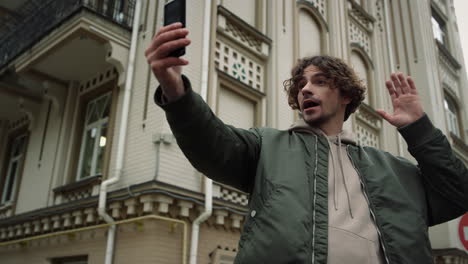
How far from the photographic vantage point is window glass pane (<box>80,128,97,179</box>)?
871 cm

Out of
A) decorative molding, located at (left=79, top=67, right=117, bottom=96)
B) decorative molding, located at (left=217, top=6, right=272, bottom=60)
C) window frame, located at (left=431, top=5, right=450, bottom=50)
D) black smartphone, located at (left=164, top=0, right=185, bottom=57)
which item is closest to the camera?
black smartphone, located at (left=164, top=0, right=185, bottom=57)

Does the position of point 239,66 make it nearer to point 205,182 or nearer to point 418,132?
point 205,182

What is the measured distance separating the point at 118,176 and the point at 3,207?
16.5 feet

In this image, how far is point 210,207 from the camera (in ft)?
22.9

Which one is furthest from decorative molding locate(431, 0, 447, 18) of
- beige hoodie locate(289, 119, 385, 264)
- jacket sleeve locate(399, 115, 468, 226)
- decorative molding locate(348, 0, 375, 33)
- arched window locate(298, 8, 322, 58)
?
beige hoodie locate(289, 119, 385, 264)

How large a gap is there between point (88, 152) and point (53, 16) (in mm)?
2948

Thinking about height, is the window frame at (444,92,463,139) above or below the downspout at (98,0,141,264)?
above

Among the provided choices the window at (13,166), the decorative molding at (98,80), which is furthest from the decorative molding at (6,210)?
the decorative molding at (98,80)

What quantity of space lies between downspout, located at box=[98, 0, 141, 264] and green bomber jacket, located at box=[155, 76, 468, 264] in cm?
546

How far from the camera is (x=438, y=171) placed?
6.60ft

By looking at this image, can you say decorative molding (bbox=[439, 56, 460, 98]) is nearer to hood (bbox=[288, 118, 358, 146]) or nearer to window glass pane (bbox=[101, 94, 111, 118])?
window glass pane (bbox=[101, 94, 111, 118])

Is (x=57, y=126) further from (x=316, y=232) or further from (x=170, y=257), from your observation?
(x=316, y=232)

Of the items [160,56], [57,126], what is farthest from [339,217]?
[57,126]

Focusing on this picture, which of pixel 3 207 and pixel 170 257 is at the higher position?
pixel 3 207
